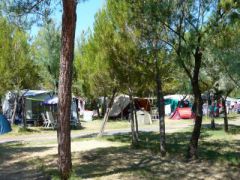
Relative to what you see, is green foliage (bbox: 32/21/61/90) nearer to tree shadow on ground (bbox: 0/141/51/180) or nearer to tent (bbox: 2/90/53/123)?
tent (bbox: 2/90/53/123)

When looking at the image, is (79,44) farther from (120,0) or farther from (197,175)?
(197,175)

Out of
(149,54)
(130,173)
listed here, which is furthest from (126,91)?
(130,173)

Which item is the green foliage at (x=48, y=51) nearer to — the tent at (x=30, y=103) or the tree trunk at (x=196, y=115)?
the tent at (x=30, y=103)

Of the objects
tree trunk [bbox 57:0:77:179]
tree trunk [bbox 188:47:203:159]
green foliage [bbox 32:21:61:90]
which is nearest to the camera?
tree trunk [bbox 57:0:77:179]

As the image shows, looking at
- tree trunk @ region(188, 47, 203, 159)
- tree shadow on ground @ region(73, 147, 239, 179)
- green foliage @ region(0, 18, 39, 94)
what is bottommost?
tree shadow on ground @ region(73, 147, 239, 179)

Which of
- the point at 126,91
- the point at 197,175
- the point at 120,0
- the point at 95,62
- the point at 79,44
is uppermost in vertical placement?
the point at 79,44

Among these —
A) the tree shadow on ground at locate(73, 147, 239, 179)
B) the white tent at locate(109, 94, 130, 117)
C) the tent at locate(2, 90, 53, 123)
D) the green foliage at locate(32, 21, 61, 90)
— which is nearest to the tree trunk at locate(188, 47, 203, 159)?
the tree shadow on ground at locate(73, 147, 239, 179)

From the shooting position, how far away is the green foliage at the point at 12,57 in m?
26.4

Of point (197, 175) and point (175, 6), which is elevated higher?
point (175, 6)

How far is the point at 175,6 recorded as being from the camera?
12.4 m

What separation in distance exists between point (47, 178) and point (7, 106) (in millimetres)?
26378

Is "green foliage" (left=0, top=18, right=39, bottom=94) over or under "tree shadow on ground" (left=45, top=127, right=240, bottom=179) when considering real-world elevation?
over

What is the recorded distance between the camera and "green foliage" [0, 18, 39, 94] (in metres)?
26.4

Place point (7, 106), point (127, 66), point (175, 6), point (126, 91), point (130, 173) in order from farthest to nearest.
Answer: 1. point (7, 106)
2. point (126, 91)
3. point (127, 66)
4. point (175, 6)
5. point (130, 173)
